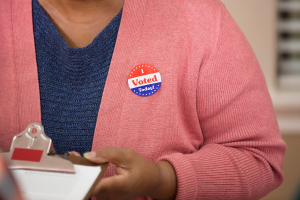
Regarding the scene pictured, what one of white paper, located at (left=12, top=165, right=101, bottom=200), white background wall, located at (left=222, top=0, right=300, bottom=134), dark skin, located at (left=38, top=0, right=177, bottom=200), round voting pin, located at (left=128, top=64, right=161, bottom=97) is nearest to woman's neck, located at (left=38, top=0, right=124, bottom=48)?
dark skin, located at (left=38, top=0, right=177, bottom=200)

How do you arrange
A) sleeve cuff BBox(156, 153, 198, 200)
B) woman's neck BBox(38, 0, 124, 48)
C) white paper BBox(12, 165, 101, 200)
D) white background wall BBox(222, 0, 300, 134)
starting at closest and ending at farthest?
white paper BBox(12, 165, 101, 200), sleeve cuff BBox(156, 153, 198, 200), woman's neck BBox(38, 0, 124, 48), white background wall BBox(222, 0, 300, 134)

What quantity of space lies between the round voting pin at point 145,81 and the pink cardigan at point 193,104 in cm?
1

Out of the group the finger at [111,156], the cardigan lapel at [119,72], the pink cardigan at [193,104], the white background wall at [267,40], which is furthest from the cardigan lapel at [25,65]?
the white background wall at [267,40]

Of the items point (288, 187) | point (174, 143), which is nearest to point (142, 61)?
point (174, 143)

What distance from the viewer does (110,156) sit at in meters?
0.53

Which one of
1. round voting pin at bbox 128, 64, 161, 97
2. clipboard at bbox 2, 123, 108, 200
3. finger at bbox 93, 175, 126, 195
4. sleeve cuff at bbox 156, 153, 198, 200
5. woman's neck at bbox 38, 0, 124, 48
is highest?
woman's neck at bbox 38, 0, 124, 48

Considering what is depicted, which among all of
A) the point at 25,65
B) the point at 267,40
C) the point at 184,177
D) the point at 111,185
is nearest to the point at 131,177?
the point at 111,185

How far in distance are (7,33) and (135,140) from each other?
17.5 inches

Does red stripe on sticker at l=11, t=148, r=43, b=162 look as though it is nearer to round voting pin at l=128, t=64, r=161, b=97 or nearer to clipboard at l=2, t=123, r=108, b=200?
clipboard at l=2, t=123, r=108, b=200

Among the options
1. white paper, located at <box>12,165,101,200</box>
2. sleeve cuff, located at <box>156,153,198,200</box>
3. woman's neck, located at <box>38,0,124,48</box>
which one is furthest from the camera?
woman's neck, located at <box>38,0,124,48</box>

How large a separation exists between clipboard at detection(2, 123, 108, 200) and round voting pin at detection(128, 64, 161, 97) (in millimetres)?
229

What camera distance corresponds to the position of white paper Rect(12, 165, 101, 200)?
47 cm

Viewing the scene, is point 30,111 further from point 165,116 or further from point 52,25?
point 165,116

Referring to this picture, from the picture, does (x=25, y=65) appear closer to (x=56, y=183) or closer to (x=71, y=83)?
(x=71, y=83)
